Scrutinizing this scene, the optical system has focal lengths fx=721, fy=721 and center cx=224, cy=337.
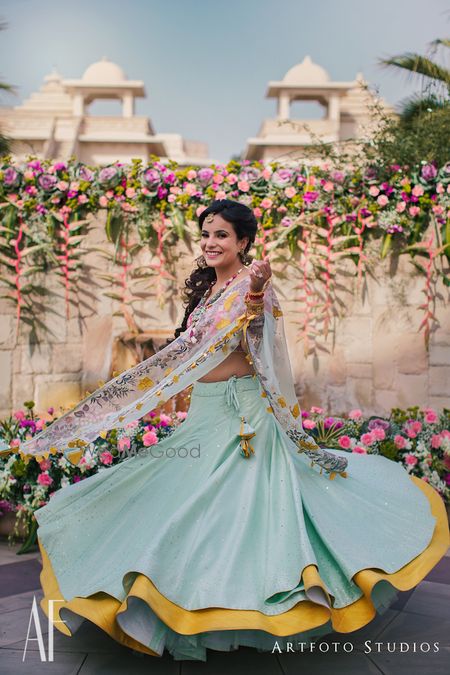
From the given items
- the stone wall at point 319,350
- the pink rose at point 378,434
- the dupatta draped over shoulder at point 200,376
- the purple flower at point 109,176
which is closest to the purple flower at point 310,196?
the stone wall at point 319,350

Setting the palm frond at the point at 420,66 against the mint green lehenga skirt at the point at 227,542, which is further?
the palm frond at the point at 420,66

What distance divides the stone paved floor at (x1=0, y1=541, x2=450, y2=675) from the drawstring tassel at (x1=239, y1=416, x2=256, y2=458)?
0.82 metres

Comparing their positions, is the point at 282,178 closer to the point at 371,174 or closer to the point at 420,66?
the point at 371,174

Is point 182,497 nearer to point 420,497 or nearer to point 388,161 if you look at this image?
point 420,497

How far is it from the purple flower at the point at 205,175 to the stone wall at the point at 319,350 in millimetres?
638

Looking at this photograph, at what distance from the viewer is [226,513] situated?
2773mm

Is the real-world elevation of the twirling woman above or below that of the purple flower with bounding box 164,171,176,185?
below

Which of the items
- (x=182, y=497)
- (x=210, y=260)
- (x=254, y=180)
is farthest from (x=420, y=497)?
(x=254, y=180)

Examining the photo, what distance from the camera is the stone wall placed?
6.58 m

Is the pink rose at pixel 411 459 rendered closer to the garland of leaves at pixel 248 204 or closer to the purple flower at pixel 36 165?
the garland of leaves at pixel 248 204

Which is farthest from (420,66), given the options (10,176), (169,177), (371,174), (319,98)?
(319,98)

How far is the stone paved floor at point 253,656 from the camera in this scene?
9.09 feet

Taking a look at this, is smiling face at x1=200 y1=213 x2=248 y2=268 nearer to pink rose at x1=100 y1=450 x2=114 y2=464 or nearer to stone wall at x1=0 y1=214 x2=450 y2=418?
pink rose at x1=100 y1=450 x2=114 y2=464

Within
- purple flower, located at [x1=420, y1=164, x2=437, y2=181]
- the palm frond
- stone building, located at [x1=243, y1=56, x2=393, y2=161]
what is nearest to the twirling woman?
purple flower, located at [x1=420, y1=164, x2=437, y2=181]
